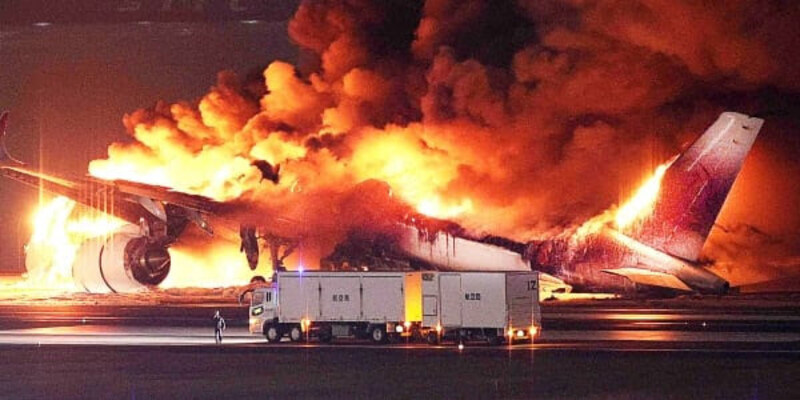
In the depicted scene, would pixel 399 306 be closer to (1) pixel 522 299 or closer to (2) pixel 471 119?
(1) pixel 522 299

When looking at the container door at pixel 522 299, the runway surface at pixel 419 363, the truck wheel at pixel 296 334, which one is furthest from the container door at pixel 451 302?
the truck wheel at pixel 296 334

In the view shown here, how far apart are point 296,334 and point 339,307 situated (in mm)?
2163

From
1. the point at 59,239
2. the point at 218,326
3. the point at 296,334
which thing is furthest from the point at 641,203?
the point at 59,239

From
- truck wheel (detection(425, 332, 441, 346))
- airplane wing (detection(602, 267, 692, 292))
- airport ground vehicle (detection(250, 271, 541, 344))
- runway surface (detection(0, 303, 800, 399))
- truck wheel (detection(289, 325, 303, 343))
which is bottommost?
runway surface (detection(0, 303, 800, 399))

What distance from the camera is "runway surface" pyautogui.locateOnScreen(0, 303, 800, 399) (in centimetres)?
3559

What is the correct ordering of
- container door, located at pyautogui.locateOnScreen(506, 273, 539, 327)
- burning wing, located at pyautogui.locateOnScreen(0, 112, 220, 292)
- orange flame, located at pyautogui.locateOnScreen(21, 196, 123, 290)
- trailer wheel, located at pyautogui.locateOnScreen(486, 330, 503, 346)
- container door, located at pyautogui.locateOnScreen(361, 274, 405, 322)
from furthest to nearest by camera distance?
orange flame, located at pyautogui.locateOnScreen(21, 196, 123, 290)
burning wing, located at pyautogui.locateOnScreen(0, 112, 220, 292)
container door, located at pyautogui.locateOnScreen(361, 274, 405, 322)
trailer wheel, located at pyautogui.locateOnScreen(486, 330, 503, 346)
container door, located at pyautogui.locateOnScreen(506, 273, 539, 327)

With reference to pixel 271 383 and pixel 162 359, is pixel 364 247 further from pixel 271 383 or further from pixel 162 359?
pixel 271 383

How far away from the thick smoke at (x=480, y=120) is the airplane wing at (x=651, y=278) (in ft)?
20.2

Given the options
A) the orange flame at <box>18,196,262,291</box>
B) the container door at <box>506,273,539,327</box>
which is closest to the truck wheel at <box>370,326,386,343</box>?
the container door at <box>506,273,539,327</box>

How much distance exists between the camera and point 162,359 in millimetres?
44594

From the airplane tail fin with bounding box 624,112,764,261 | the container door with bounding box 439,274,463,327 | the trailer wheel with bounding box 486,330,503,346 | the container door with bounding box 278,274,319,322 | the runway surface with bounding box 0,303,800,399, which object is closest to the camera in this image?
the runway surface with bounding box 0,303,800,399

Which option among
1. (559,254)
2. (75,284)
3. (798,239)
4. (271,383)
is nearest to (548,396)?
(271,383)

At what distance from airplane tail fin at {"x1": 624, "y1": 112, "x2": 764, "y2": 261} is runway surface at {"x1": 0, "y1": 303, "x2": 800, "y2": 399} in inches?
249

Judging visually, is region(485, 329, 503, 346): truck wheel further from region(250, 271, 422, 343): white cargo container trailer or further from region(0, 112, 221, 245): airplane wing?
region(0, 112, 221, 245): airplane wing
